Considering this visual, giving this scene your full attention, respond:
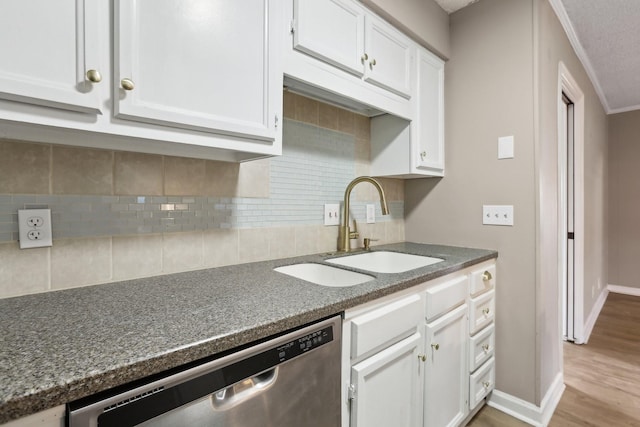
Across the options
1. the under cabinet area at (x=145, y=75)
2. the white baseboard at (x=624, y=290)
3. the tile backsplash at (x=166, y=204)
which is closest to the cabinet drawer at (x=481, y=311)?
the tile backsplash at (x=166, y=204)

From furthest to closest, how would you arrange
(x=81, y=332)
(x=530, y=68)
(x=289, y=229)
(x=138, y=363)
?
(x=530, y=68), (x=289, y=229), (x=81, y=332), (x=138, y=363)

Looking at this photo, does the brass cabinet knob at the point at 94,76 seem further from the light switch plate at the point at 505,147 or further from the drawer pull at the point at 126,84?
the light switch plate at the point at 505,147

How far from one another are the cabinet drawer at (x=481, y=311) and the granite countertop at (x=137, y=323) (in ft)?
2.02

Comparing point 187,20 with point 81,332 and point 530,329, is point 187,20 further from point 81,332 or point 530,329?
point 530,329

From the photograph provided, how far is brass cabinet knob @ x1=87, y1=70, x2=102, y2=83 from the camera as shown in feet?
2.28

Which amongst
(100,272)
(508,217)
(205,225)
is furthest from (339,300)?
(508,217)

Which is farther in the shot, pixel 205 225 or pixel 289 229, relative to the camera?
pixel 289 229

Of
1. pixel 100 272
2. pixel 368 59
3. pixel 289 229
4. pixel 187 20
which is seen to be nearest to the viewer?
pixel 187 20

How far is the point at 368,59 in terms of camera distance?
4.70ft

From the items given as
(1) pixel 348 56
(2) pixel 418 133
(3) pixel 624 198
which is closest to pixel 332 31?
(1) pixel 348 56

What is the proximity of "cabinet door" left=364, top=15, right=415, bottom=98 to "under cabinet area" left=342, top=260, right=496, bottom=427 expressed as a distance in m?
0.99

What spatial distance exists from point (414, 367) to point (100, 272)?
1.17 meters

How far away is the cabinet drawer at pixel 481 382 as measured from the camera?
1575mm

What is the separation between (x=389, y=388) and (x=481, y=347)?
86cm
